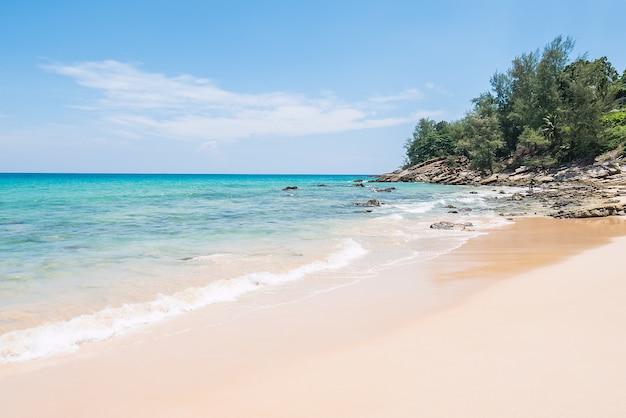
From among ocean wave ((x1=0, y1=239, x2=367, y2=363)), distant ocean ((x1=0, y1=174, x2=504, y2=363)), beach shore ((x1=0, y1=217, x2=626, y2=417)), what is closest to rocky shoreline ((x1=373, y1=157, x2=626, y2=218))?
distant ocean ((x1=0, y1=174, x2=504, y2=363))

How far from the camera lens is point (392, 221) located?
18438 millimetres

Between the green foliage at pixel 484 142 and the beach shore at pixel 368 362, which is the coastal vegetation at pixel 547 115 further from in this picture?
the beach shore at pixel 368 362

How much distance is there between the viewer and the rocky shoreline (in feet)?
65.5

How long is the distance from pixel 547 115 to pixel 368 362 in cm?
5823

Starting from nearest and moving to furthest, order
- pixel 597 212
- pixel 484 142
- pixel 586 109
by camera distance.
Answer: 1. pixel 597 212
2. pixel 586 109
3. pixel 484 142

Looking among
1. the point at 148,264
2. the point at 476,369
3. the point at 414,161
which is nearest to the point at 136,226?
the point at 148,264

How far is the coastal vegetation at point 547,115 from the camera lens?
4209 cm

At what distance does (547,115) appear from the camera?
5144cm

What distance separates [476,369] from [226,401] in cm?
234

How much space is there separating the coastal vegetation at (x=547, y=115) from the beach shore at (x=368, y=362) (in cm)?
4449

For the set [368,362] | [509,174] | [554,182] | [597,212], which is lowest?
[368,362]

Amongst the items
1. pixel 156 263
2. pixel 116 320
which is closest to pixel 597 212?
pixel 156 263

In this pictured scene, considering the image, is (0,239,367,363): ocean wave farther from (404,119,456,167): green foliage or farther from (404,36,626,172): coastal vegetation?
(404,119,456,167): green foliage

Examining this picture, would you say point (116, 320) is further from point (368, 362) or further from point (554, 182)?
point (554, 182)
